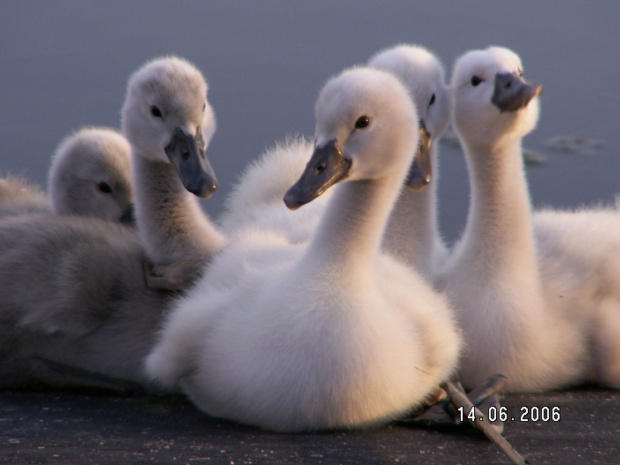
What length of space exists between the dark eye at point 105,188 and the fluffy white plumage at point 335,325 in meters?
1.02

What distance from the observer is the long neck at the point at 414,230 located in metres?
3.30

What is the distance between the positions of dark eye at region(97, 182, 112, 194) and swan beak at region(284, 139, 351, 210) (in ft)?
4.39

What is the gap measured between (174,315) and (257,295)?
30 cm

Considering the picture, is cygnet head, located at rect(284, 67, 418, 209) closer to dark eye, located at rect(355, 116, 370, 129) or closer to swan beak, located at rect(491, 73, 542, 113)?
dark eye, located at rect(355, 116, 370, 129)

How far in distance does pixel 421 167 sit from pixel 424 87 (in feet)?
1.02

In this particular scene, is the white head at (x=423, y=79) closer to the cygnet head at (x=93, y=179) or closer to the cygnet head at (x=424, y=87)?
the cygnet head at (x=424, y=87)

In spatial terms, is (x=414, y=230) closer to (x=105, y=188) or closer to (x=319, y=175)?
(x=319, y=175)

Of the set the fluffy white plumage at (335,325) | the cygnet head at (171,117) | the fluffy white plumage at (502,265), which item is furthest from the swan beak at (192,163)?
the fluffy white plumage at (502,265)

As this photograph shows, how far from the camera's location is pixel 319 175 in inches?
98.3

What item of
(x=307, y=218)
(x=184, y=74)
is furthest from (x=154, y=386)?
(x=184, y=74)

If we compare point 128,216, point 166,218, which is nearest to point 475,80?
point 166,218

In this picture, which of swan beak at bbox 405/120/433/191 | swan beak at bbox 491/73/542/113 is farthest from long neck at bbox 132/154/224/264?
swan beak at bbox 491/73/542/113

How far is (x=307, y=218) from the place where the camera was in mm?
3373

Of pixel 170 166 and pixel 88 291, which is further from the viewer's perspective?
pixel 170 166
